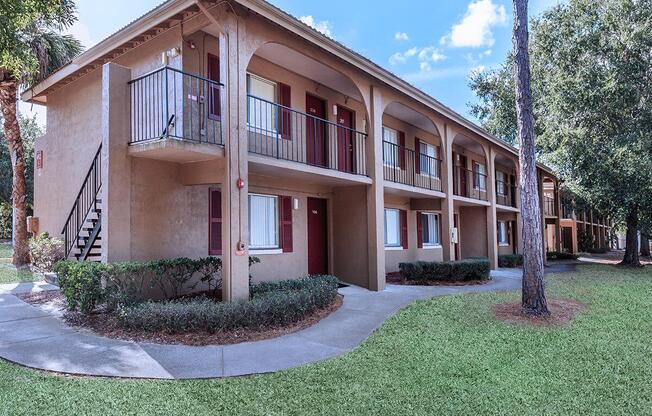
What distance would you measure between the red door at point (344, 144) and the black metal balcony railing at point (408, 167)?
5.95 ft

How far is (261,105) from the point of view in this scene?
36.3 feet

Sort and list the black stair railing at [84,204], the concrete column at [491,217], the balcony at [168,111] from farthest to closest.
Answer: the concrete column at [491,217], the black stair railing at [84,204], the balcony at [168,111]

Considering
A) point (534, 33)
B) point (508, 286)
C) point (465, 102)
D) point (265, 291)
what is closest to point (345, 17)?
point (534, 33)

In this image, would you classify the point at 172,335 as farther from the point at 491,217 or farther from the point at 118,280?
the point at 491,217

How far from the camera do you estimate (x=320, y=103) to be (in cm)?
1331

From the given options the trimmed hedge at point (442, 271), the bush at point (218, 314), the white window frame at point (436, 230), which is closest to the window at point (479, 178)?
the white window frame at point (436, 230)

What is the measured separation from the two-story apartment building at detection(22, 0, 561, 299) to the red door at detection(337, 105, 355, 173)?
0.21 feet

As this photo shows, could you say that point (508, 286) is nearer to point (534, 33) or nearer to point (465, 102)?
point (534, 33)

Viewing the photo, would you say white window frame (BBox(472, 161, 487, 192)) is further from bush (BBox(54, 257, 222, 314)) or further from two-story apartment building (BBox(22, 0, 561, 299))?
bush (BBox(54, 257, 222, 314))

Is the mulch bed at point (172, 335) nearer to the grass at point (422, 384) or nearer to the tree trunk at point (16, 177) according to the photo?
the grass at point (422, 384)

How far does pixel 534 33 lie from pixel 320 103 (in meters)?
16.3

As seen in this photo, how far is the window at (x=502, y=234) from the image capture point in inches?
1013

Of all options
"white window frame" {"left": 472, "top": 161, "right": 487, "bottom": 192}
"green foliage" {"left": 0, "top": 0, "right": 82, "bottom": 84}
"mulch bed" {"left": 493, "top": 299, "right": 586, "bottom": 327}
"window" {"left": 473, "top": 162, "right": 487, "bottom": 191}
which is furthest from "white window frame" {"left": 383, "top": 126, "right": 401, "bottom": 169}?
"green foliage" {"left": 0, "top": 0, "right": 82, "bottom": 84}

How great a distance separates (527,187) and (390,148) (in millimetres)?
8010
